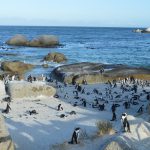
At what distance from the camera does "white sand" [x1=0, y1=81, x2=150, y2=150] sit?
18.9 m

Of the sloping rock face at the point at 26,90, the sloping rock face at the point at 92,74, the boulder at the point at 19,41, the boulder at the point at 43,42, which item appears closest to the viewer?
the sloping rock face at the point at 26,90

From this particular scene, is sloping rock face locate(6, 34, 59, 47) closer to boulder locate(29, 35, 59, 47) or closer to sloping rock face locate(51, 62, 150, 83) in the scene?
boulder locate(29, 35, 59, 47)

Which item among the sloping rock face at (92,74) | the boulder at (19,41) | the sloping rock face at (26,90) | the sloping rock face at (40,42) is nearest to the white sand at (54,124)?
the sloping rock face at (26,90)

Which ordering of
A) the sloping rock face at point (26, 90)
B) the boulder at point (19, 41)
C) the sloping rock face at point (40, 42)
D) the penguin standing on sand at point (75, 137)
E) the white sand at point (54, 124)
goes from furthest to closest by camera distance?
the boulder at point (19, 41)
the sloping rock face at point (40, 42)
the sloping rock face at point (26, 90)
the white sand at point (54, 124)
the penguin standing on sand at point (75, 137)

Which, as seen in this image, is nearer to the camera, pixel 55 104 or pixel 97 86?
pixel 55 104

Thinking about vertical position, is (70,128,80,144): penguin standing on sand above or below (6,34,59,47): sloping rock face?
above

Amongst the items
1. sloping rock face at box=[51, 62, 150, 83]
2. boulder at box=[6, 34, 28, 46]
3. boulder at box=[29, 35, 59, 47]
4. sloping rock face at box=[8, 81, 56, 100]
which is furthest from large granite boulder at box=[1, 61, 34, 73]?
boulder at box=[6, 34, 28, 46]

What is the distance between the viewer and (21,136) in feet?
68.8

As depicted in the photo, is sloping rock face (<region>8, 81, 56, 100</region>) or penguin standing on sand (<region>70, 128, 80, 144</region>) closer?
penguin standing on sand (<region>70, 128, 80, 144</region>)

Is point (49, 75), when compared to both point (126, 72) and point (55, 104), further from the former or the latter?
point (55, 104)

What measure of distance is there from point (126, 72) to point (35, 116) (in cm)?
2295

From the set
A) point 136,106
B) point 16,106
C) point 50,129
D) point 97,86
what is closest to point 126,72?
point 97,86

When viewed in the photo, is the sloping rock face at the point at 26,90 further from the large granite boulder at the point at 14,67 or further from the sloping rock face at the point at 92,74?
the large granite boulder at the point at 14,67

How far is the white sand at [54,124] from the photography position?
1893cm
